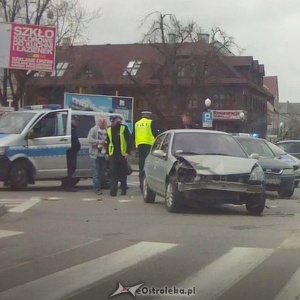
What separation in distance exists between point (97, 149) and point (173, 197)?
4.51m

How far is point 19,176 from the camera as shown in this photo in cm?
1664

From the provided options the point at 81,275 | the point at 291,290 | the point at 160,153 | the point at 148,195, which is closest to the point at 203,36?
the point at 148,195

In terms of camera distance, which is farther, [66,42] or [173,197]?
[66,42]

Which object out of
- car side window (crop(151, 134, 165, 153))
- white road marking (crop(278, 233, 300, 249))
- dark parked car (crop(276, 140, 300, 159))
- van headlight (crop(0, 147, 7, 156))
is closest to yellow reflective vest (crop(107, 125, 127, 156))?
car side window (crop(151, 134, 165, 153))

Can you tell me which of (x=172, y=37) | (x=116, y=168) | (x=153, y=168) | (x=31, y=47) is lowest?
(x=116, y=168)

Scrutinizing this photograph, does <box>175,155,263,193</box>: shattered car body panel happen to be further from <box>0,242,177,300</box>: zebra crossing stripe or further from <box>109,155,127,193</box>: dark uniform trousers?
<box>109,155,127,193</box>: dark uniform trousers

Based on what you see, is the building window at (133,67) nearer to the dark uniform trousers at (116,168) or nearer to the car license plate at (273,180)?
the car license plate at (273,180)

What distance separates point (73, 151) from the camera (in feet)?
56.3

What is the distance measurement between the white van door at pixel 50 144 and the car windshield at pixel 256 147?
15.1 feet

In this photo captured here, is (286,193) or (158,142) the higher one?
(158,142)

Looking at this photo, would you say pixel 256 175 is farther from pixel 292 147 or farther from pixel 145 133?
pixel 292 147

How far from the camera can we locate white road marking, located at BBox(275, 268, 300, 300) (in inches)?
257

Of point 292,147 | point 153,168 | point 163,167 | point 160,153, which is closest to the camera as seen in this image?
point 163,167

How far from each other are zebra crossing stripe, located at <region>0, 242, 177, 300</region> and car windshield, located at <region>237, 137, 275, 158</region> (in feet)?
29.1
